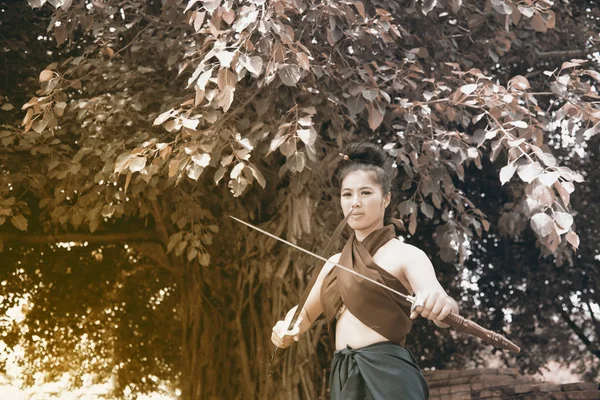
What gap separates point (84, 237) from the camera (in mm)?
6781

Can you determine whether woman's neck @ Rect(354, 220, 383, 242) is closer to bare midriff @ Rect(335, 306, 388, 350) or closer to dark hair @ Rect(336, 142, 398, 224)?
dark hair @ Rect(336, 142, 398, 224)

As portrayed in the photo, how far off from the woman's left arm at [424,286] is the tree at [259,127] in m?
0.84

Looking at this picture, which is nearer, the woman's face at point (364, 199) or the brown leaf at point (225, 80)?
the woman's face at point (364, 199)

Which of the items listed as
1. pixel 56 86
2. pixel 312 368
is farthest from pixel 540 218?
pixel 56 86


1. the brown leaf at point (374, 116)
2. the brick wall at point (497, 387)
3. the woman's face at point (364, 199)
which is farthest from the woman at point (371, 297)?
the brick wall at point (497, 387)

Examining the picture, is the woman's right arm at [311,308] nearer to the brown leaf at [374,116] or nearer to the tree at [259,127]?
the tree at [259,127]

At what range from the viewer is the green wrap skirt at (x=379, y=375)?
2.67 meters

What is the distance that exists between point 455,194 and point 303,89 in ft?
4.14

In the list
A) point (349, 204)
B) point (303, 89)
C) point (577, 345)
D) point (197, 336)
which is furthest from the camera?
point (577, 345)

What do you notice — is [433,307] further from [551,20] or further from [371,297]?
[551,20]

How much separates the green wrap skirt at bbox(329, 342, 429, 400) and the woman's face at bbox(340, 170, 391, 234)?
0.45m

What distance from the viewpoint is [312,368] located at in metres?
5.36

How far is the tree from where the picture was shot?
12.9 feet

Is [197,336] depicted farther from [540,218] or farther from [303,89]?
[540,218]
